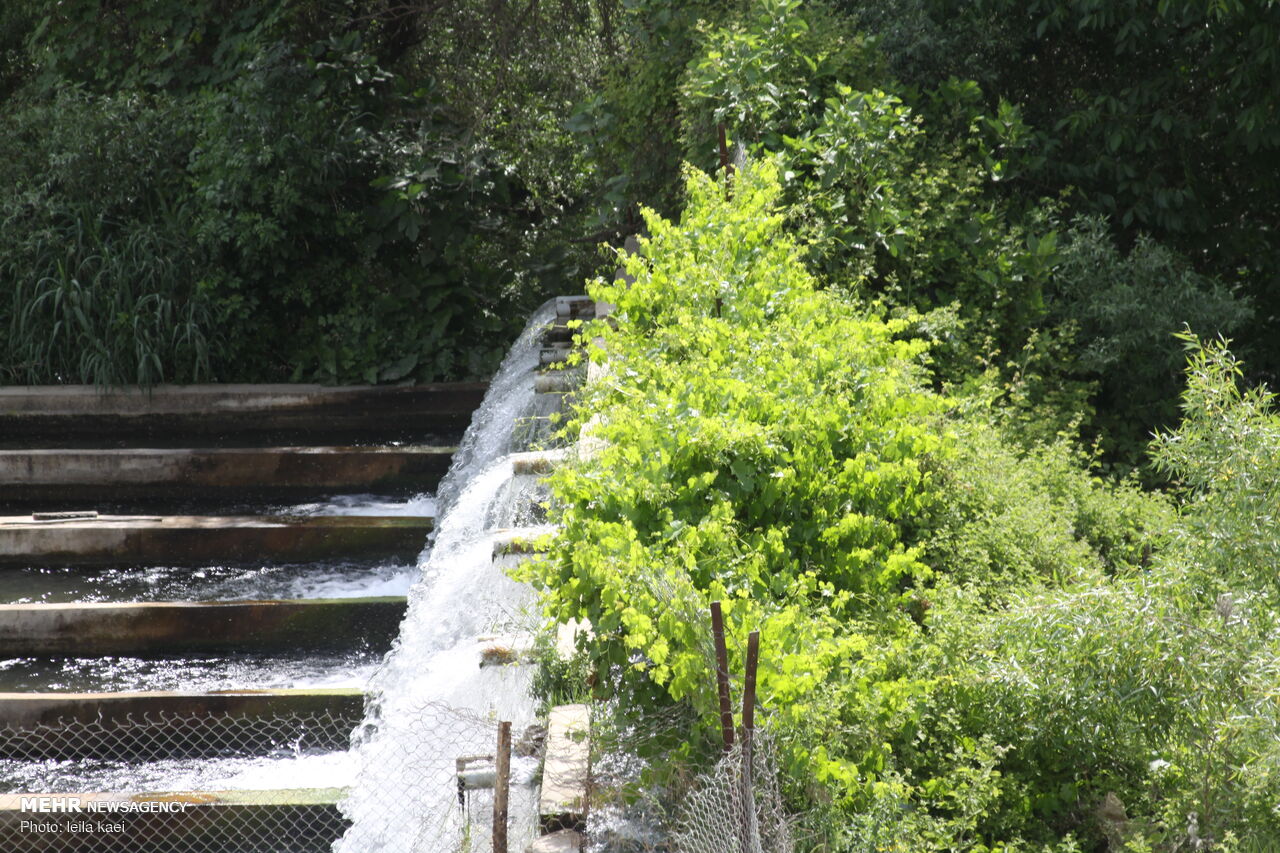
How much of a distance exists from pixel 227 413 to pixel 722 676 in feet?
26.3

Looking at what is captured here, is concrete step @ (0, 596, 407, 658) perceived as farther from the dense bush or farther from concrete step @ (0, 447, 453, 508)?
the dense bush

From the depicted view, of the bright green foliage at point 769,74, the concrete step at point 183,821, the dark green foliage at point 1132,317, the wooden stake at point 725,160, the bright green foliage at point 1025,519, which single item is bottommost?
the concrete step at point 183,821

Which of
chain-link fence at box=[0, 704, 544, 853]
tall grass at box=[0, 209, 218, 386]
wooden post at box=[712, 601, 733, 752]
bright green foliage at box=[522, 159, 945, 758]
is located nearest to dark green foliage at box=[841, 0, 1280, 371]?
bright green foliage at box=[522, 159, 945, 758]

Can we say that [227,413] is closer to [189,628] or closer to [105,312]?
[105,312]

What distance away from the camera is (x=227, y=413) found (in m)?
9.78

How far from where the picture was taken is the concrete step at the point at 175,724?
5.91 metres

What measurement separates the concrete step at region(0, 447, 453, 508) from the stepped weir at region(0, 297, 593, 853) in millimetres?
16

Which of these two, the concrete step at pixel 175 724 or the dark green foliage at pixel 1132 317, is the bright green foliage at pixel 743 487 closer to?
the dark green foliage at pixel 1132 317

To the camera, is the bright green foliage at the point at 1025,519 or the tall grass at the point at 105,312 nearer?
the bright green foliage at the point at 1025,519

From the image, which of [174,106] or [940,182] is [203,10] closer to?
[174,106]

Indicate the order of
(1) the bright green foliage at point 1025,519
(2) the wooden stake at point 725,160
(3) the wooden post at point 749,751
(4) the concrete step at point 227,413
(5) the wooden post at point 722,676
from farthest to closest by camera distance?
1. (4) the concrete step at point 227,413
2. (2) the wooden stake at point 725,160
3. (1) the bright green foliage at point 1025,519
4. (5) the wooden post at point 722,676
5. (3) the wooden post at point 749,751

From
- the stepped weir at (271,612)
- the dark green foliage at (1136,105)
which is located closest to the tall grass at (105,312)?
the stepped weir at (271,612)

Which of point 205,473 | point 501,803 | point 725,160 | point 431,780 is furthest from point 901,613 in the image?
point 205,473

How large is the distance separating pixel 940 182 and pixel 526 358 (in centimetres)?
339
